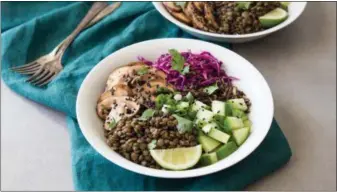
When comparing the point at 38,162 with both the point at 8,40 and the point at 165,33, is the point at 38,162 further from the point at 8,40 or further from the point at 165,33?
the point at 165,33

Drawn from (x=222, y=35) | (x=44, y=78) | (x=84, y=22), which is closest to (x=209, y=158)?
(x=222, y=35)

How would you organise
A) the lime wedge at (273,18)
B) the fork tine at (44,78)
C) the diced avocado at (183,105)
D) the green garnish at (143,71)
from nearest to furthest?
the diced avocado at (183,105), the green garnish at (143,71), the fork tine at (44,78), the lime wedge at (273,18)

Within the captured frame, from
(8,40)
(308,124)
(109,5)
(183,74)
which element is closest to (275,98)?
(308,124)

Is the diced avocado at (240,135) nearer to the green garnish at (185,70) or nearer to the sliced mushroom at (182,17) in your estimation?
the green garnish at (185,70)

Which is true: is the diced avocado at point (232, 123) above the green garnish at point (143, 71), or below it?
below

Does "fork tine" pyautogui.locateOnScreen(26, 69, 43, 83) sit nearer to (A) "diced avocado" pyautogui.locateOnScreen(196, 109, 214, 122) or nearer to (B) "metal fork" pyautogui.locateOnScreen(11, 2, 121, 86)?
(B) "metal fork" pyautogui.locateOnScreen(11, 2, 121, 86)

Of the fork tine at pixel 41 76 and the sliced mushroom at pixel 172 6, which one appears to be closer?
the fork tine at pixel 41 76

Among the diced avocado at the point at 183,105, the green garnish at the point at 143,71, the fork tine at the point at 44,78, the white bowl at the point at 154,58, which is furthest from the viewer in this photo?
the fork tine at the point at 44,78

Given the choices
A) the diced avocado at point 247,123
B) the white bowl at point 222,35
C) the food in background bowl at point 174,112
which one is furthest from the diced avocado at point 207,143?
the white bowl at point 222,35
